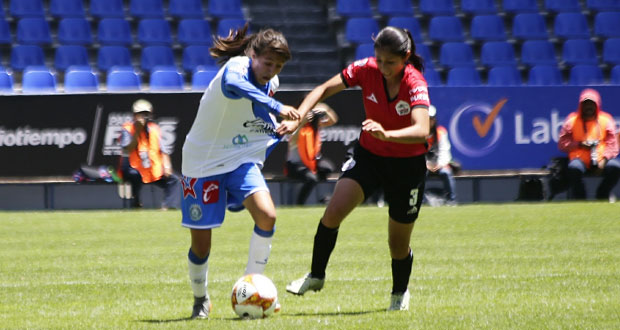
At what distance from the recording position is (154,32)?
873 inches

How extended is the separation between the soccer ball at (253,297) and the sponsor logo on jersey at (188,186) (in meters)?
0.66

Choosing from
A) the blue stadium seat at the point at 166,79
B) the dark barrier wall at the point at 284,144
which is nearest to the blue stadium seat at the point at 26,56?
the blue stadium seat at the point at 166,79

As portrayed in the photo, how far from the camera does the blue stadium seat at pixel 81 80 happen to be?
19580 millimetres

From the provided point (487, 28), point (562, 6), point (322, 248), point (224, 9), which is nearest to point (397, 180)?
point (322, 248)

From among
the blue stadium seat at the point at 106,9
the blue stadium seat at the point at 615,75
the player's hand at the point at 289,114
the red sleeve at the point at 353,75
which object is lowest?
the blue stadium seat at the point at 615,75

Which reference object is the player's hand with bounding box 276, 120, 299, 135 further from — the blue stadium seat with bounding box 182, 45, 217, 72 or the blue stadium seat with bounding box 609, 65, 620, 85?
the blue stadium seat with bounding box 609, 65, 620, 85

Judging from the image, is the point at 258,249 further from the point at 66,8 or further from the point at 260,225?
the point at 66,8

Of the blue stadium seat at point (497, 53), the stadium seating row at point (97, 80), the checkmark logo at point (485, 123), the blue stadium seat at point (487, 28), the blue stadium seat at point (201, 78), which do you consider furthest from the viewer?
the blue stadium seat at point (487, 28)

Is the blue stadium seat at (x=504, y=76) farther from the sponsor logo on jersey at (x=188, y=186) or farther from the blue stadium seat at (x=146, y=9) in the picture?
the sponsor logo on jersey at (x=188, y=186)

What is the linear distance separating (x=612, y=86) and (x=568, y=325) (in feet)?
44.9

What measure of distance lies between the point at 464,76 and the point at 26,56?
358 inches

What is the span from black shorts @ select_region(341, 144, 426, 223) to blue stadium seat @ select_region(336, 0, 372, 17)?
54.6 feet

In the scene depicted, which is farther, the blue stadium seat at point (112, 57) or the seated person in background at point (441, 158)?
the blue stadium seat at point (112, 57)

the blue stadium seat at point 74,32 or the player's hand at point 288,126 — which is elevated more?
the player's hand at point 288,126
